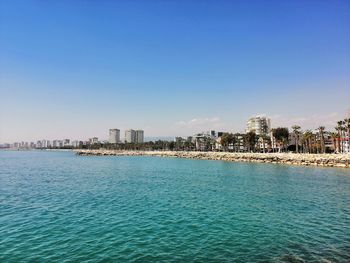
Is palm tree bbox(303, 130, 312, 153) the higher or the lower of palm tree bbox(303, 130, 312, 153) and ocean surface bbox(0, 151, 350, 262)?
the higher

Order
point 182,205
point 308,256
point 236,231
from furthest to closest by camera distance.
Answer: point 182,205
point 236,231
point 308,256

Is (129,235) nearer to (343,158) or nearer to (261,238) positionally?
(261,238)

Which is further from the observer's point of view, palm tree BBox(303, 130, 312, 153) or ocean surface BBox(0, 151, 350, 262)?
palm tree BBox(303, 130, 312, 153)

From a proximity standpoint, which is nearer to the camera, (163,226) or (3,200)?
(163,226)

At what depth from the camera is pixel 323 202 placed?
98.0 feet

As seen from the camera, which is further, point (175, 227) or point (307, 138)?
point (307, 138)

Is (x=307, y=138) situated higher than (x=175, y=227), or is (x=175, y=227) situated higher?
(x=307, y=138)

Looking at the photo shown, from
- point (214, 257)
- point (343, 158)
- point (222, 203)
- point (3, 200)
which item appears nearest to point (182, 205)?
point (222, 203)

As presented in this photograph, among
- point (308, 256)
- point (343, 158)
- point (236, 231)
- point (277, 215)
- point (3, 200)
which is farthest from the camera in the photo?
point (343, 158)

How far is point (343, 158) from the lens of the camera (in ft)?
255

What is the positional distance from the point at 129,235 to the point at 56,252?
4.77m

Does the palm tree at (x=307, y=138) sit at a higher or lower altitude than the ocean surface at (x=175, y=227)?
higher

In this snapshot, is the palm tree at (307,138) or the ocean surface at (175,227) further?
the palm tree at (307,138)

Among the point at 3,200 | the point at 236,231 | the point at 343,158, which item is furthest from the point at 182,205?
the point at 343,158
